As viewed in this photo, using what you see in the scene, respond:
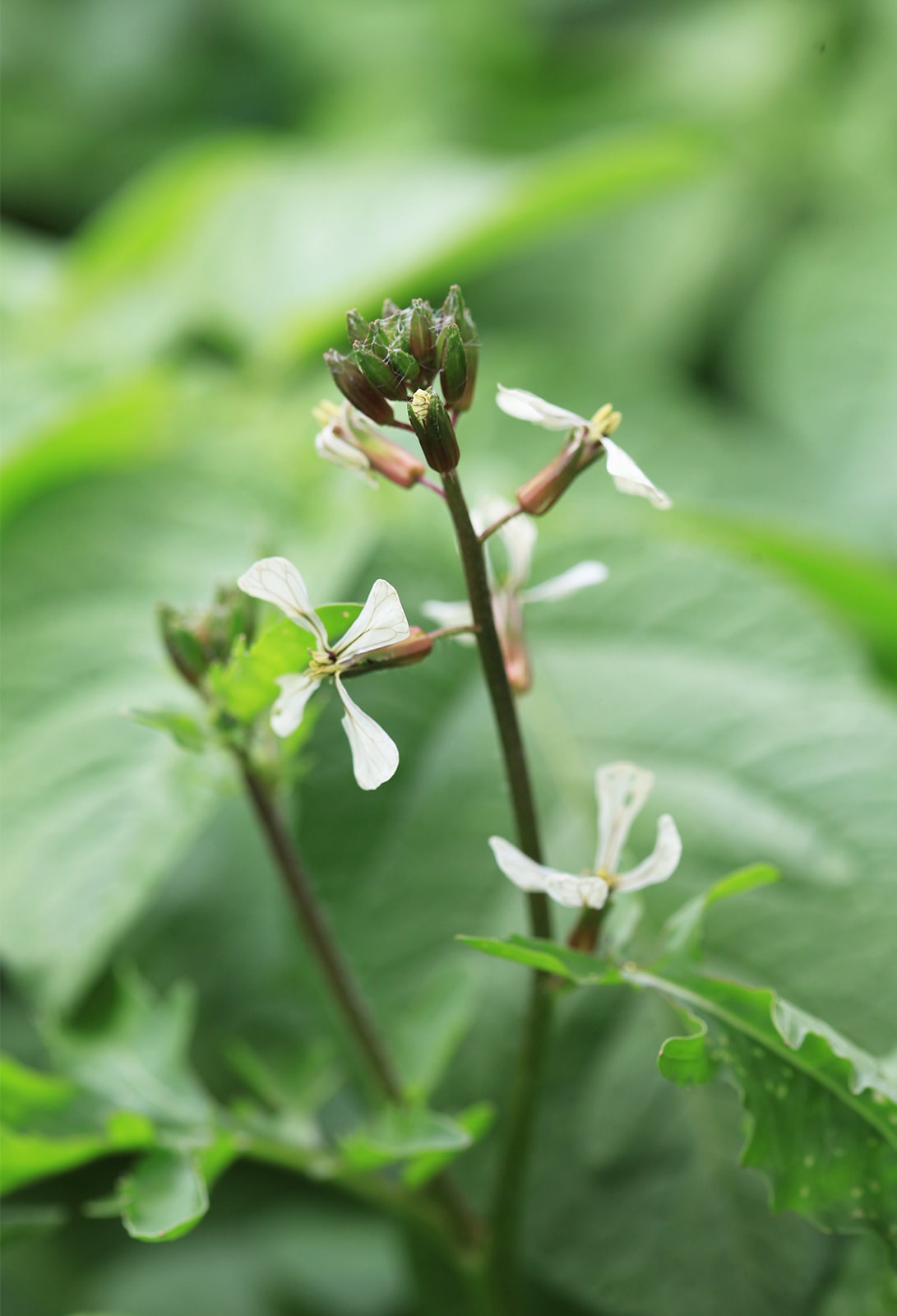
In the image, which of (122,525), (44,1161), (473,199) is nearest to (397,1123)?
(44,1161)

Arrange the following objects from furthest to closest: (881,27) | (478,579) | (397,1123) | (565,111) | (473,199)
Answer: (565,111)
(881,27)
(473,199)
(397,1123)
(478,579)

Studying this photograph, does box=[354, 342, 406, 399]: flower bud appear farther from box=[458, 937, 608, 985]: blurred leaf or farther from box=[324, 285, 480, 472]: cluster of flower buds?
box=[458, 937, 608, 985]: blurred leaf

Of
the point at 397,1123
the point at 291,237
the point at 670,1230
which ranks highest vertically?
the point at 291,237

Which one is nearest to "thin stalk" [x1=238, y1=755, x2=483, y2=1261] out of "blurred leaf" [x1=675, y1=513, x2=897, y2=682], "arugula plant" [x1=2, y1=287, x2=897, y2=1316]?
"arugula plant" [x1=2, y1=287, x2=897, y2=1316]

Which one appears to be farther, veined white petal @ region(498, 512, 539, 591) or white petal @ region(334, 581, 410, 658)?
veined white petal @ region(498, 512, 539, 591)

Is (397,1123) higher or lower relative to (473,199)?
lower

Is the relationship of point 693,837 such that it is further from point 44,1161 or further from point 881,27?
point 881,27

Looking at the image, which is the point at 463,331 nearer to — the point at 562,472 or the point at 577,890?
the point at 562,472
